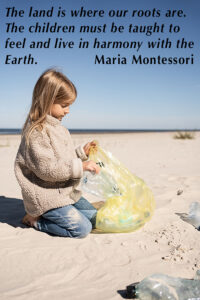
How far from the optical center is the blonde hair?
2.13 metres

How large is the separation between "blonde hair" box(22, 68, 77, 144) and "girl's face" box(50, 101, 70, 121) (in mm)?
31

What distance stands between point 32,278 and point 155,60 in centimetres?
457

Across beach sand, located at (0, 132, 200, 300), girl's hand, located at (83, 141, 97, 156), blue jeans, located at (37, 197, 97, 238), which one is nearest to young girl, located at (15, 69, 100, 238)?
blue jeans, located at (37, 197, 97, 238)

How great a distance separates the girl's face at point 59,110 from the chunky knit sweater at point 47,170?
0.05 metres

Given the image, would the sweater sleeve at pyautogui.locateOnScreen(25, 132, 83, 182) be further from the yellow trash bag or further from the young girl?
the yellow trash bag

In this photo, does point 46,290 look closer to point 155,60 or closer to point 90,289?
point 90,289

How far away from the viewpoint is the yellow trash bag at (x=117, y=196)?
2.23 metres

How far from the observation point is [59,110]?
7.31ft

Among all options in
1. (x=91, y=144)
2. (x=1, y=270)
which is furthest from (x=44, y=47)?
(x=1, y=270)

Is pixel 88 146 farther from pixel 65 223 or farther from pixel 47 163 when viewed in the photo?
pixel 65 223

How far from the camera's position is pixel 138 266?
67.5 inches

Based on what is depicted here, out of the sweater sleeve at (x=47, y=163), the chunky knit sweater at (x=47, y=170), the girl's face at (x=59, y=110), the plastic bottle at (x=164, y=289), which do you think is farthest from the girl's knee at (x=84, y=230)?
the girl's face at (x=59, y=110)

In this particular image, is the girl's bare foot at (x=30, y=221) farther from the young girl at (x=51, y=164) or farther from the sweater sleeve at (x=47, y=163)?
the sweater sleeve at (x=47, y=163)

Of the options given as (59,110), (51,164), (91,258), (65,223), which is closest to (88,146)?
(59,110)
